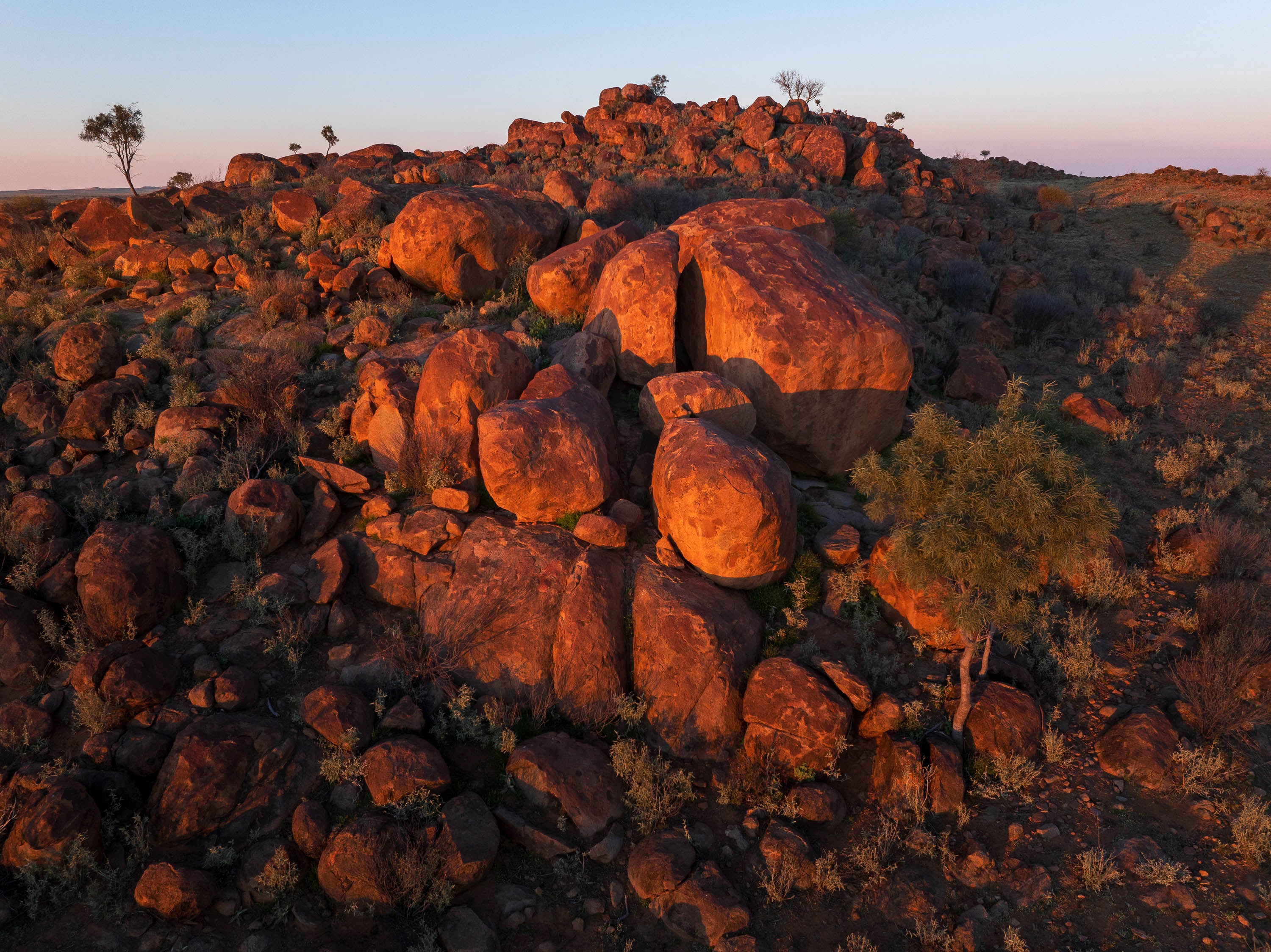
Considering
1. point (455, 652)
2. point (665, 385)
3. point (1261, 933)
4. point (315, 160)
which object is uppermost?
Result: point (315, 160)

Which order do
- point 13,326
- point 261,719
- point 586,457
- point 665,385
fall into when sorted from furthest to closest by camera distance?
point 13,326
point 665,385
point 586,457
point 261,719

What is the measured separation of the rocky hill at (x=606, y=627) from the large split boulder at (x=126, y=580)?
0.04 m

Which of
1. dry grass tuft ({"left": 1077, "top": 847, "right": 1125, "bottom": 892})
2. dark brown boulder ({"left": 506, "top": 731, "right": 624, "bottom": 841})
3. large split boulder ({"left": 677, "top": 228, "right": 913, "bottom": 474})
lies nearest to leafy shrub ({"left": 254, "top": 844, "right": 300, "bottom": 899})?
dark brown boulder ({"left": 506, "top": 731, "right": 624, "bottom": 841})

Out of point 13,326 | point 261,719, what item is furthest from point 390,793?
point 13,326

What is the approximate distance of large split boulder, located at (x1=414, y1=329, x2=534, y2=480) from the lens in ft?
28.7

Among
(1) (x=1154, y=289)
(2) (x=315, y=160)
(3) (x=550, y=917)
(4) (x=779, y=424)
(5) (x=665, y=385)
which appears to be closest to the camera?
(3) (x=550, y=917)

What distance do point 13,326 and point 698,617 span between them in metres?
14.2

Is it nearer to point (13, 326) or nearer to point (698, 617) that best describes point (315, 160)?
point (13, 326)

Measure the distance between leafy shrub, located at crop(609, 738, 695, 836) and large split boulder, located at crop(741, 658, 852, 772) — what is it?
81 centimetres

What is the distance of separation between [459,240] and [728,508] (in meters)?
8.87

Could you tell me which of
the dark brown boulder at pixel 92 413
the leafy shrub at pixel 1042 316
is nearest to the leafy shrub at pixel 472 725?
the dark brown boulder at pixel 92 413

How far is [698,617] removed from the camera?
23.4 feet

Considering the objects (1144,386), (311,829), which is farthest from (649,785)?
(1144,386)

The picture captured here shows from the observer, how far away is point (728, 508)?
24.2 feet
